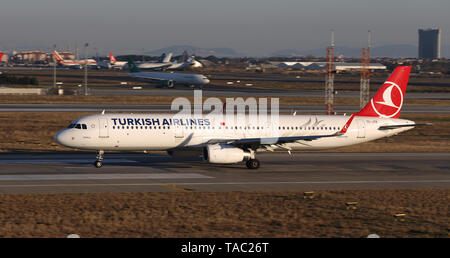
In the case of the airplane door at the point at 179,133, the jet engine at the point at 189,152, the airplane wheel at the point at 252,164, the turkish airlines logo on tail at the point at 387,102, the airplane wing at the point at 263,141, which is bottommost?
the airplane wheel at the point at 252,164

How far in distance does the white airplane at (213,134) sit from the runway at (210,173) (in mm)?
1258

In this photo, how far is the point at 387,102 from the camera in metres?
43.2

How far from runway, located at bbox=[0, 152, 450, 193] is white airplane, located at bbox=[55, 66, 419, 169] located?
126 cm

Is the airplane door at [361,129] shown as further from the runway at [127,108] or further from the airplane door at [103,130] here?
the runway at [127,108]

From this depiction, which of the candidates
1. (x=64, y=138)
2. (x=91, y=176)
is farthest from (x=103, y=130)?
(x=91, y=176)

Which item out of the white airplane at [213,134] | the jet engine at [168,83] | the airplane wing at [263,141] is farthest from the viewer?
the jet engine at [168,83]

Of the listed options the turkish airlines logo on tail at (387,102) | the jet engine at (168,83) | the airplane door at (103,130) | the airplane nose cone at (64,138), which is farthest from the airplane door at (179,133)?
the jet engine at (168,83)

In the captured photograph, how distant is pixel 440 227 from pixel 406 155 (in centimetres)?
2505

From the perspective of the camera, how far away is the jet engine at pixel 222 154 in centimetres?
3619

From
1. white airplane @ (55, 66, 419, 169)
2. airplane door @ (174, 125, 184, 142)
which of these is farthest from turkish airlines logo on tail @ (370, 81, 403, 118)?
airplane door @ (174, 125, 184, 142)

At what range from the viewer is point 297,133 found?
4059cm

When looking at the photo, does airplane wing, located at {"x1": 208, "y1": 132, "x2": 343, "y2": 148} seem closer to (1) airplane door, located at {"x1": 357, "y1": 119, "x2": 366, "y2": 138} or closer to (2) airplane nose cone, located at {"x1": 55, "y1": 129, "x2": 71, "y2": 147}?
(1) airplane door, located at {"x1": 357, "y1": 119, "x2": 366, "y2": 138}

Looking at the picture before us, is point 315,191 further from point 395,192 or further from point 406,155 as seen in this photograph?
point 406,155
